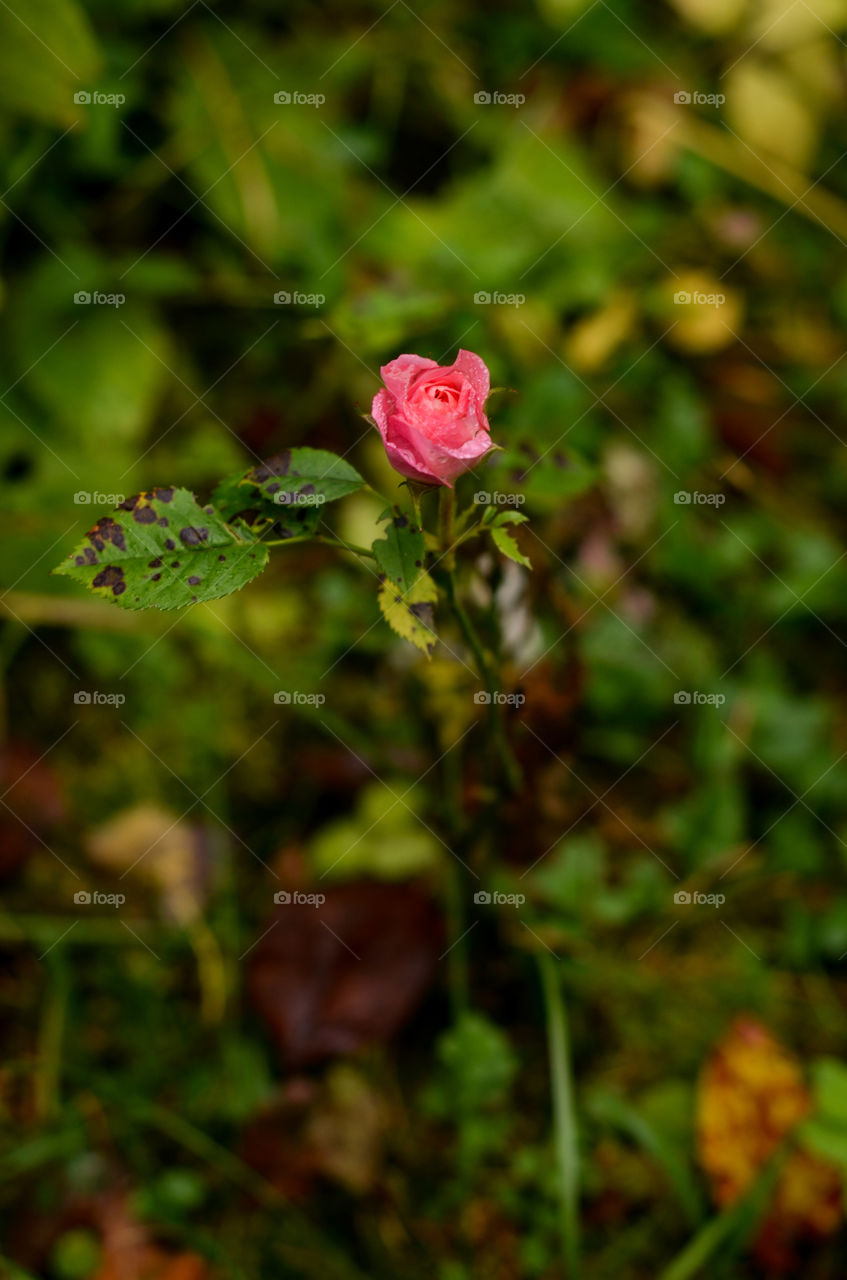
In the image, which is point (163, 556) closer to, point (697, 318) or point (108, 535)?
point (108, 535)

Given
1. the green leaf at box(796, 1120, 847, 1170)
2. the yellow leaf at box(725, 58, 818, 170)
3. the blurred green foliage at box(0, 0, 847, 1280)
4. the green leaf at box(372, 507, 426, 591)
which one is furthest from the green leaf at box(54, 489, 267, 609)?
the yellow leaf at box(725, 58, 818, 170)

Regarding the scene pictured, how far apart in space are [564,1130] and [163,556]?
1.08 m

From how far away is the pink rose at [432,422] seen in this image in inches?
33.4

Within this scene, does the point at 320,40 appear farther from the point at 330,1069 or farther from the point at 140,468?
the point at 330,1069

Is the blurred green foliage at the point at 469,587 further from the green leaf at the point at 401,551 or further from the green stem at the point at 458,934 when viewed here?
the green leaf at the point at 401,551

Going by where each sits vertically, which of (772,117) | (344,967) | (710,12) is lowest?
(344,967)

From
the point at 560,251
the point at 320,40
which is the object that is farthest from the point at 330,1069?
the point at 320,40

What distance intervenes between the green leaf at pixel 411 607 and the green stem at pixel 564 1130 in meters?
0.76

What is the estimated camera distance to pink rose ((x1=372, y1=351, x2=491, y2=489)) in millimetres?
847

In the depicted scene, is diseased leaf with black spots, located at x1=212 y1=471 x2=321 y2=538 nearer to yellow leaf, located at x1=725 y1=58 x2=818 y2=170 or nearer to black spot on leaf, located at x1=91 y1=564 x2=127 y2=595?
black spot on leaf, located at x1=91 y1=564 x2=127 y2=595

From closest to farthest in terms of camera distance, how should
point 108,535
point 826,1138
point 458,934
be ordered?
point 108,535, point 826,1138, point 458,934

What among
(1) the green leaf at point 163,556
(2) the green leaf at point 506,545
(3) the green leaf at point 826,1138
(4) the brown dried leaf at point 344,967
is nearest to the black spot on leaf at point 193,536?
(1) the green leaf at point 163,556

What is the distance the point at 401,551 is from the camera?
947mm

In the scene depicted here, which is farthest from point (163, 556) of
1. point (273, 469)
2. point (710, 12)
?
point (710, 12)
